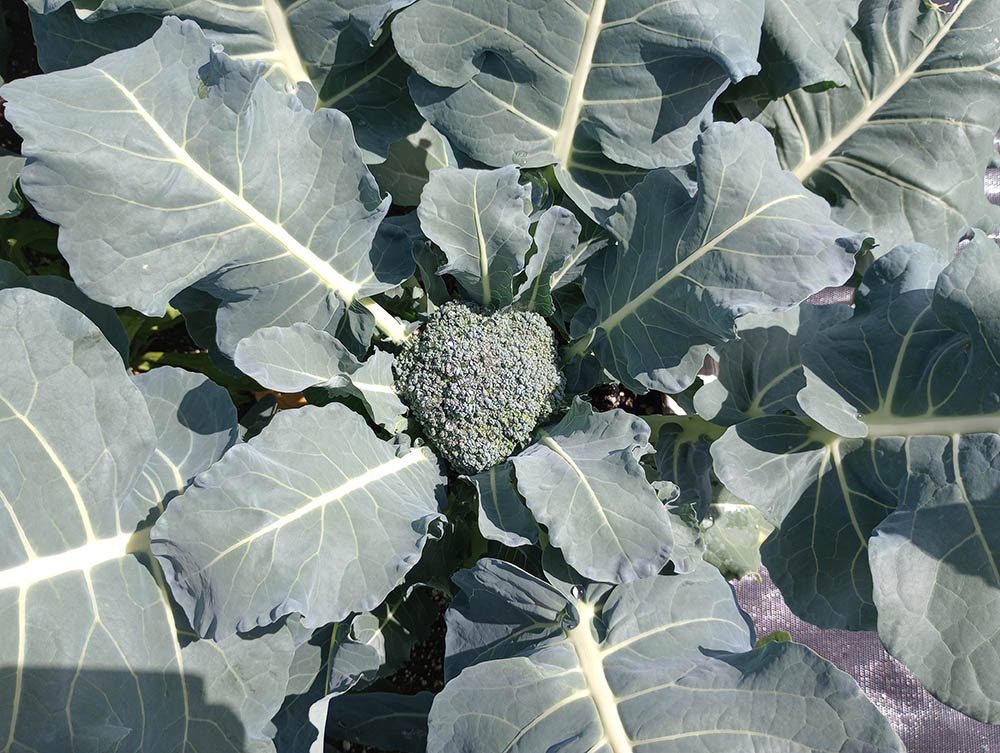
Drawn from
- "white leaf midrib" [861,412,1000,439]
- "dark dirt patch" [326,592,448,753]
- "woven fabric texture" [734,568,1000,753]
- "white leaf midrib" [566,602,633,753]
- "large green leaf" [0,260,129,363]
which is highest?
"large green leaf" [0,260,129,363]

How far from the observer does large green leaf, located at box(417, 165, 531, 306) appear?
1224 millimetres

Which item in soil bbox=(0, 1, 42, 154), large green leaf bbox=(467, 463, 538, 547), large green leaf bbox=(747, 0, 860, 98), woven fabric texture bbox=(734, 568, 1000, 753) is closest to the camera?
large green leaf bbox=(467, 463, 538, 547)

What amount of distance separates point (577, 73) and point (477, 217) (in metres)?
0.36

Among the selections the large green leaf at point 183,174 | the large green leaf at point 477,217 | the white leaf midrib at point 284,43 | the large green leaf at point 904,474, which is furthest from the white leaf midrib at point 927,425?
the white leaf midrib at point 284,43

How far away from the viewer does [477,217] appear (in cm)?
124

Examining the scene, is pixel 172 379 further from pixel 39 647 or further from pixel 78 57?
pixel 78 57

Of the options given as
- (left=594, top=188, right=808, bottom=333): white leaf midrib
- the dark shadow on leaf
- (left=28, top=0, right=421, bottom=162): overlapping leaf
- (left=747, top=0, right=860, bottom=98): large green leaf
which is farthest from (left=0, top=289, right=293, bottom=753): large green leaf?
(left=747, top=0, right=860, bottom=98): large green leaf

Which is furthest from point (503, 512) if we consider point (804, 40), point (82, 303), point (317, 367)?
point (804, 40)

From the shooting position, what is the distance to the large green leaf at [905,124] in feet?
4.68

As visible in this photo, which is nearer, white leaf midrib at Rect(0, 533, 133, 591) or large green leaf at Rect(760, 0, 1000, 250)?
white leaf midrib at Rect(0, 533, 133, 591)

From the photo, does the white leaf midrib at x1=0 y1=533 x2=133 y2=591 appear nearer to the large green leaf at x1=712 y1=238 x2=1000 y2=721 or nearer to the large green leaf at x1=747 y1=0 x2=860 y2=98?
the large green leaf at x1=712 y1=238 x2=1000 y2=721

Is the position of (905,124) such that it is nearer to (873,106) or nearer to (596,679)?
(873,106)

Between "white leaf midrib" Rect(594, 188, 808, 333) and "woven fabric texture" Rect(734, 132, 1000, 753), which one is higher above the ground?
"white leaf midrib" Rect(594, 188, 808, 333)

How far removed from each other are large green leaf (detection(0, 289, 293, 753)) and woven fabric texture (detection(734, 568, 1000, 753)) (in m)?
1.49
